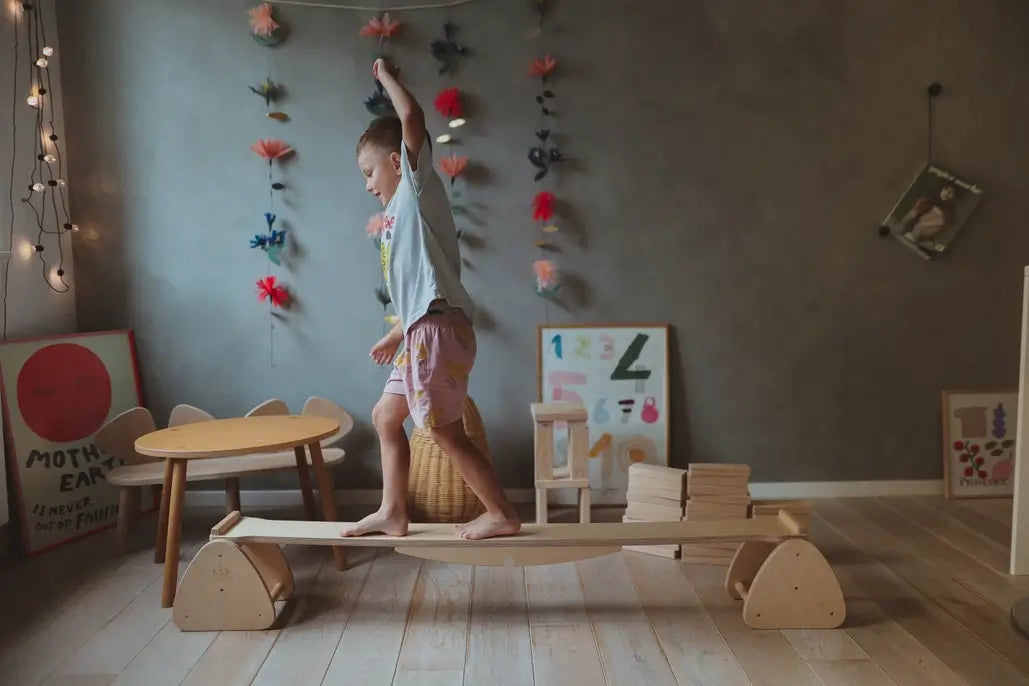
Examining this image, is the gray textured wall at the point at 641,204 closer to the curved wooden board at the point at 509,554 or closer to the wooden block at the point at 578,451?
the wooden block at the point at 578,451

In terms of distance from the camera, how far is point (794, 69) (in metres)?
3.44

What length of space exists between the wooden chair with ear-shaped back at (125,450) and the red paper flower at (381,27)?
1.77m

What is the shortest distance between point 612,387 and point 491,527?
1.26 meters

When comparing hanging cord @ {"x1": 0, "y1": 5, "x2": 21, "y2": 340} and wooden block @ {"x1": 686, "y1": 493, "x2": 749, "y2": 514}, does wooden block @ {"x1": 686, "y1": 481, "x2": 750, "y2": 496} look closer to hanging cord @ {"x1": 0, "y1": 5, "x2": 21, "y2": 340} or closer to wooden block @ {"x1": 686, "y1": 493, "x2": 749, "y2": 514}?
wooden block @ {"x1": 686, "y1": 493, "x2": 749, "y2": 514}

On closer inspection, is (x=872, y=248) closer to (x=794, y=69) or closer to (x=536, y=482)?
(x=794, y=69)

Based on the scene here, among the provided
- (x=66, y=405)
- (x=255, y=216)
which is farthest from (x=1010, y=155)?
(x=66, y=405)

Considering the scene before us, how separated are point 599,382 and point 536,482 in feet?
1.99

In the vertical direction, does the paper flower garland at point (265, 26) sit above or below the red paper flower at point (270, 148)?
above

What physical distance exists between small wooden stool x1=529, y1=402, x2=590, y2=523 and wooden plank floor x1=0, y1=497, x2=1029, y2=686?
1.02 feet

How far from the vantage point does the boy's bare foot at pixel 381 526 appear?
2.42 metres

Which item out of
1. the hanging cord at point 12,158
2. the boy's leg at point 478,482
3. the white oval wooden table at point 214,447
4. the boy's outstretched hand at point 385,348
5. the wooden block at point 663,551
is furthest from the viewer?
the hanging cord at point 12,158

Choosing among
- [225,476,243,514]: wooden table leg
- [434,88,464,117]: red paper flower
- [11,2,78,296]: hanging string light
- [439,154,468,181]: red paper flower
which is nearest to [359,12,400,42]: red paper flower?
[434,88,464,117]: red paper flower

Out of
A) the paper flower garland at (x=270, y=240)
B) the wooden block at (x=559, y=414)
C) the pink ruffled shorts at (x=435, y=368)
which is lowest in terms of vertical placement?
the wooden block at (x=559, y=414)

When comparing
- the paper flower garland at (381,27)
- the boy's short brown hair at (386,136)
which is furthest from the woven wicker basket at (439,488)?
the paper flower garland at (381,27)
